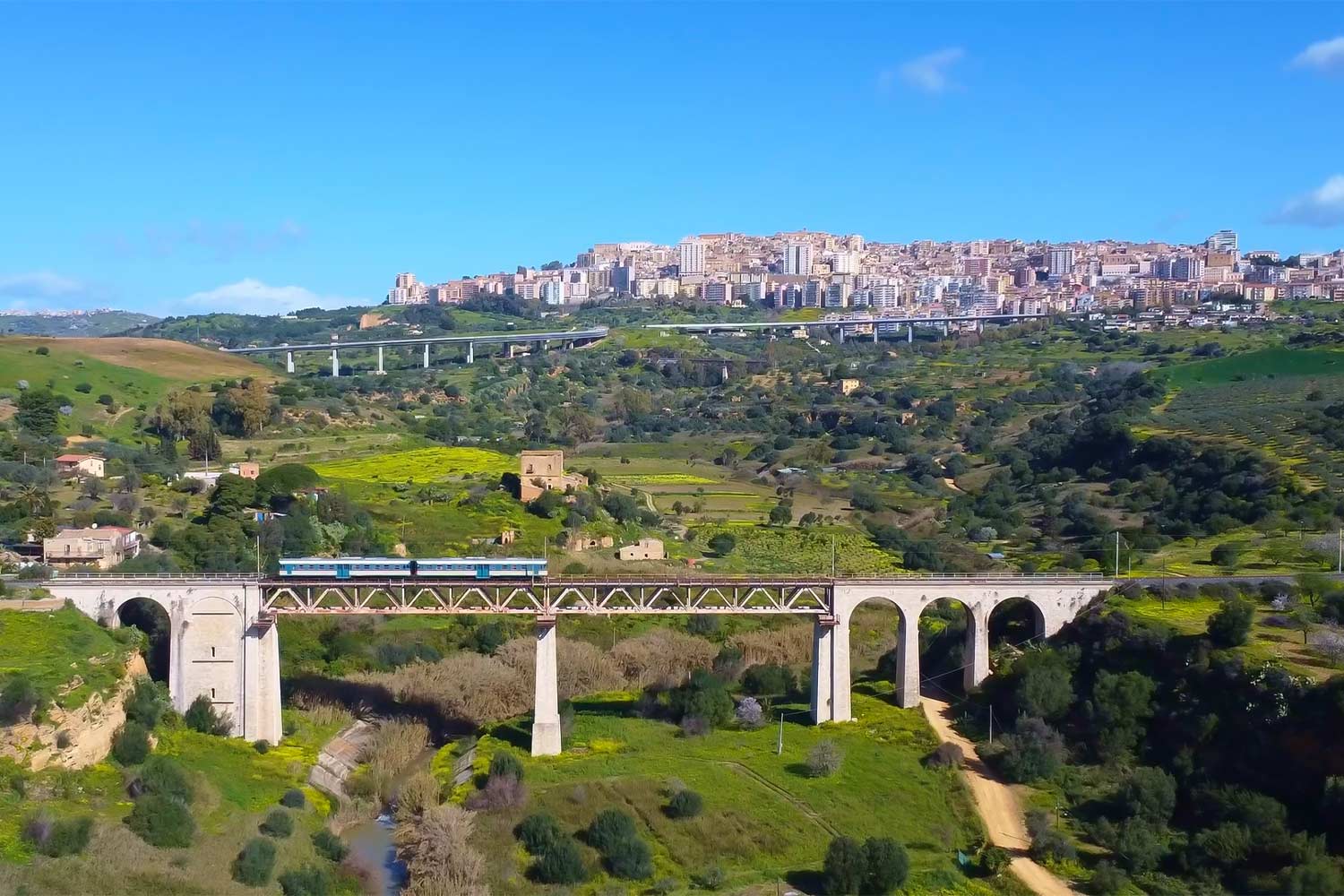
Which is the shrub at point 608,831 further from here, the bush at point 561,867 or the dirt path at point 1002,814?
the dirt path at point 1002,814

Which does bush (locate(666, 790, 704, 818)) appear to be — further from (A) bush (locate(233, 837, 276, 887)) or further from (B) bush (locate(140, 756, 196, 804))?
(B) bush (locate(140, 756, 196, 804))

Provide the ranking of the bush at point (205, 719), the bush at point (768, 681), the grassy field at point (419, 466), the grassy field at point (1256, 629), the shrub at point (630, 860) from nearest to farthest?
the shrub at point (630, 860) < the grassy field at point (1256, 629) < the bush at point (205, 719) < the bush at point (768, 681) < the grassy field at point (419, 466)

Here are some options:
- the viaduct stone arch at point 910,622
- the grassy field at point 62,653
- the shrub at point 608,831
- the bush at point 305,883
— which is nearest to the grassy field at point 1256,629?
the viaduct stone arch at point 910,622

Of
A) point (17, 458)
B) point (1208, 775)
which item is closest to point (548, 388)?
point (17, 458)

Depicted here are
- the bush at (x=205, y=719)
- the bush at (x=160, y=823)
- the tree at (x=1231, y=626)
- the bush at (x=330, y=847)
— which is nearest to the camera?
the bush at (x=160, y=823)

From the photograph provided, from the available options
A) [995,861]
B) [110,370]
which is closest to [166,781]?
[995,861]

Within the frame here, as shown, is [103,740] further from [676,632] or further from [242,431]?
[242,431]

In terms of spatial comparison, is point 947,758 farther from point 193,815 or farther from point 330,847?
point 193,815
